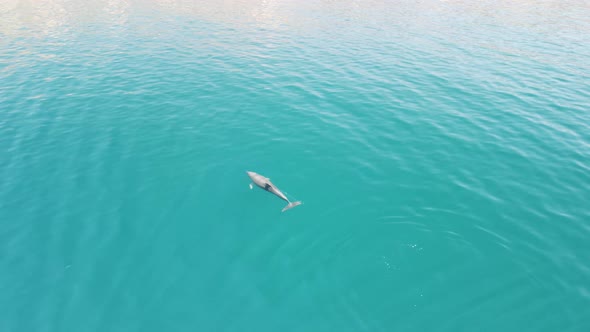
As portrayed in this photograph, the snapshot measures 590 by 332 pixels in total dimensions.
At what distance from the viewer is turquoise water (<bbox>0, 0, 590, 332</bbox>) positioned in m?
20.2

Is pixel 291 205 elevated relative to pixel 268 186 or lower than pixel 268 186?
lower

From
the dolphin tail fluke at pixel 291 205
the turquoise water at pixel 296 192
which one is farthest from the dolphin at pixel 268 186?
the turquoise water at pixel 296 192

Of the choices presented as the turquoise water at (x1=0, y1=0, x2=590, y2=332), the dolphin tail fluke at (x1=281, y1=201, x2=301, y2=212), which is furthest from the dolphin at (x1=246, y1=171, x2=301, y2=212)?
the turquoise water at (x1=0, y1=0, x2=590, y2=332)

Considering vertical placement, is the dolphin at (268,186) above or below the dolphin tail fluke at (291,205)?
above

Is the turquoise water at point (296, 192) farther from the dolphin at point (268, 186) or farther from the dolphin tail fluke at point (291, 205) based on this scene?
the dolphin at point (268, 186)

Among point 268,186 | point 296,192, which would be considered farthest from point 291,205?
point 268,186

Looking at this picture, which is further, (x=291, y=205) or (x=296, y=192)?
(x=296, y=192)

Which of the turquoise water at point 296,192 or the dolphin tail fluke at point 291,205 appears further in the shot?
the dolphin tail fluke at point 291,205

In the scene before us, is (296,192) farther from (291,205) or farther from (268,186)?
(268,186)

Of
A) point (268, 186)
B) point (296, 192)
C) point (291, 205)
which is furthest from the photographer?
point (296, 192)

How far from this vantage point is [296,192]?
28.2m

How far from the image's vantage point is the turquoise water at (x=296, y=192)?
2019 centimetres

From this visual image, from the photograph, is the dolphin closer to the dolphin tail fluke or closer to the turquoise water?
the dolphin tail fluke

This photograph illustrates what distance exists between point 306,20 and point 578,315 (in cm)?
7975
